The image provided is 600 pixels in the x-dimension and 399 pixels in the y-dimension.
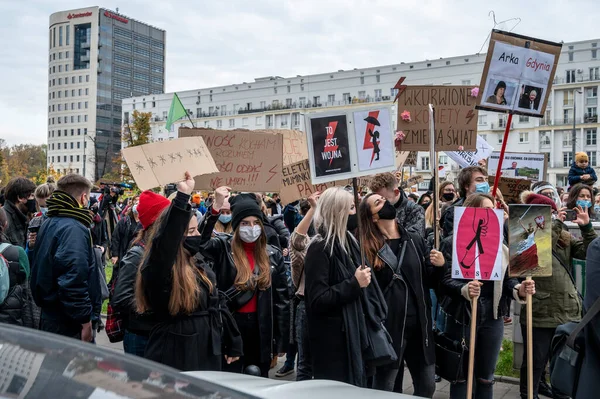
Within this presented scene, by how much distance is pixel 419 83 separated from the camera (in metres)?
77.1

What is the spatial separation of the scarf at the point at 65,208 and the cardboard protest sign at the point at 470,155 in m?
5.06

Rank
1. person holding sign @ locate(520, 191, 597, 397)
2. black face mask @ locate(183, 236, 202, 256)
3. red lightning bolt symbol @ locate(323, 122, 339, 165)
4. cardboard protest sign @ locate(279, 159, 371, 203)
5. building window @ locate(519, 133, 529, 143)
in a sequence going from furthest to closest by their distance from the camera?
building window @ locate(519, 133, 529, 143)
cardboard protest sign @ locate(279, 159, 371, 203)
person holding sign @ locate(520, 191, 597, 397)
red lightning bolt symbol @ locate(323, 122, 339, 165)
black face mask @ locate(183, 236, 202, 256)

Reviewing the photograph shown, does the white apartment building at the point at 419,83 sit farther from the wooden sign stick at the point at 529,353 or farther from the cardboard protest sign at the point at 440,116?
the wooden sign stick at the point at 529,353

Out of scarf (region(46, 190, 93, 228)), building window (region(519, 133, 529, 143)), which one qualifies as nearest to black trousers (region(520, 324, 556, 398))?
scarf (region(46, 190, 93, 228))

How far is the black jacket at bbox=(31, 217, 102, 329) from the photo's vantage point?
4.79 metres

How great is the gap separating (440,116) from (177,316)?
4.14m

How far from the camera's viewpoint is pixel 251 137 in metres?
6.46

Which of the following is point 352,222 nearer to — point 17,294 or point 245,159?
→ point 245,159

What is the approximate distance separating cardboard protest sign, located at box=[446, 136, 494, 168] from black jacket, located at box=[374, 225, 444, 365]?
3.64m

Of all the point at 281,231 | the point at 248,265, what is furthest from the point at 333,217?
the point at 281,231

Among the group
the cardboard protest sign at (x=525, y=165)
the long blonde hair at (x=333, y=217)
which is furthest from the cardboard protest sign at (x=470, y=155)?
the long blonde hair at (x=333, y=217)

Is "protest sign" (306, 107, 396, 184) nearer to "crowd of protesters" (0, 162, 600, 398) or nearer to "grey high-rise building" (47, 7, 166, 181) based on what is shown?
"crowd of protesters" (0, 162, 600, 398)

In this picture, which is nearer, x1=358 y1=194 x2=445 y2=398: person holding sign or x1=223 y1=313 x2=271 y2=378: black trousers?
x1=358 y1=194 x2=445 y2=398: person holding sign

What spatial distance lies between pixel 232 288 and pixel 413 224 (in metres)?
2.48
